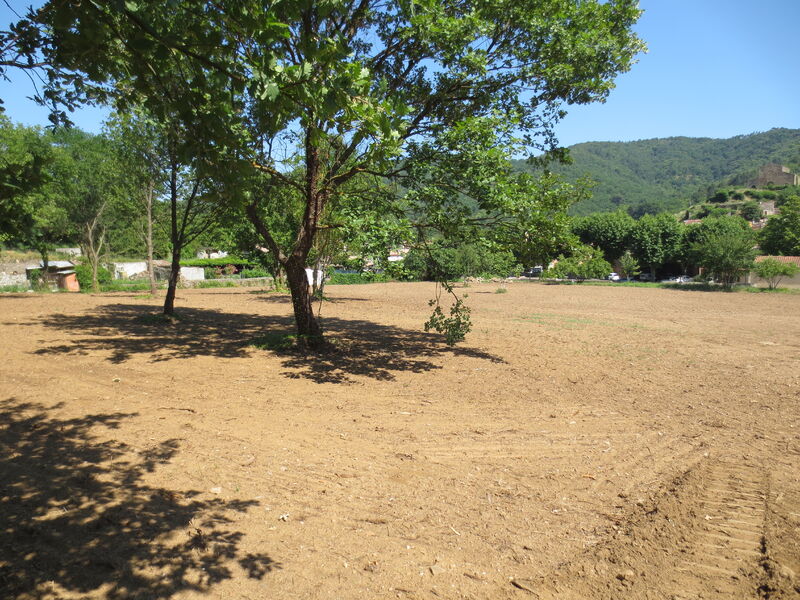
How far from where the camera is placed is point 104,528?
3332mm

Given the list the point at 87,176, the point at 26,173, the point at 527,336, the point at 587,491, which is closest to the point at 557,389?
the point at 587,491

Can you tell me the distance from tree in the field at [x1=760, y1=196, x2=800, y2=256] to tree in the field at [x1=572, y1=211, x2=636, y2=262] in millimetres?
16459

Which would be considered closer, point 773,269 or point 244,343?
point 244,343

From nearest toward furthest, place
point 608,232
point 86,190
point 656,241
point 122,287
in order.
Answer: point 86,190 → point 122,287 → point 656,241 → point 608,232

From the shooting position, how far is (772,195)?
453 feet

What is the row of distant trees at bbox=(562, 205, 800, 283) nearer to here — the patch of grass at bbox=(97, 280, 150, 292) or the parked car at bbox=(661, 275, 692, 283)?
the parked car at bbox=(661, 275, 692, 283)

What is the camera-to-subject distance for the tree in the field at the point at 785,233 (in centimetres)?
5875

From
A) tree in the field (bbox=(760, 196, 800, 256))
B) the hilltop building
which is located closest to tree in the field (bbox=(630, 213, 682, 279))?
tree in the field (bbox=(760, 196, 800, 256))

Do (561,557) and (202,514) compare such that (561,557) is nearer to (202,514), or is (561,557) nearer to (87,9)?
(202,514)

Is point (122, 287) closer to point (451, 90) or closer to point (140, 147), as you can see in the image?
point (140, 147)

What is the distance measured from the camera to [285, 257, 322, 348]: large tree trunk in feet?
32.8

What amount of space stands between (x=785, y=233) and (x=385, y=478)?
244 feet

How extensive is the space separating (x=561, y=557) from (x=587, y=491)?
46.4 inches

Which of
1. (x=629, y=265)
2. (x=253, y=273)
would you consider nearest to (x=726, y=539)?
(x=253, y=273)
